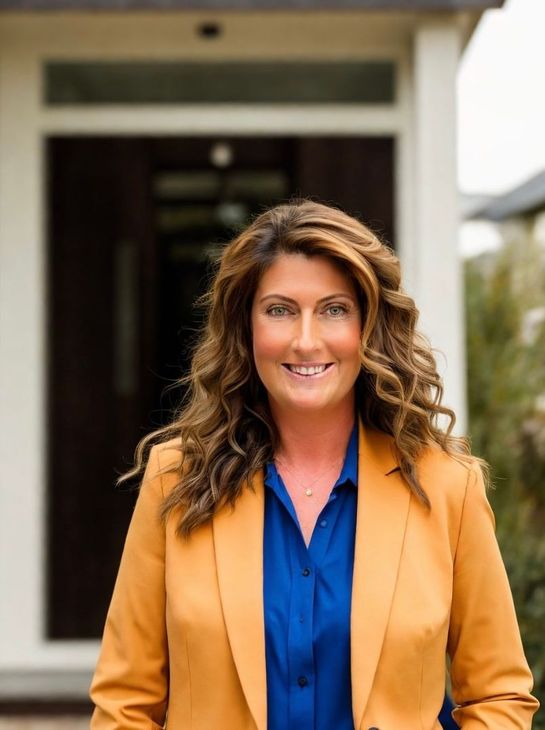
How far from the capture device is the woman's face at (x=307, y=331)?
204 centimetres

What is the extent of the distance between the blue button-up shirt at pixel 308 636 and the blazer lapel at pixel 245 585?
0.10 feet

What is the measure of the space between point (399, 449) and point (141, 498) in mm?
532

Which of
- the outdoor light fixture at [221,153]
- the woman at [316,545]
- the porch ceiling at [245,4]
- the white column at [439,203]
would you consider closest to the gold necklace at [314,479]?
the woman at [316,545]

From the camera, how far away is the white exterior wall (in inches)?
204

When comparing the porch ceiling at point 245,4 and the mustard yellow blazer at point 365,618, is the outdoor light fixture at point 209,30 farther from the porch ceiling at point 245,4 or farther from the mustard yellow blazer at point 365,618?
the mustard yellow blazer at point 365,618

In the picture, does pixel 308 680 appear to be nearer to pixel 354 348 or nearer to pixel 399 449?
pixel 399 449

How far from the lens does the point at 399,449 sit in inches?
83.1

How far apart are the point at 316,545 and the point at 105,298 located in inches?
144

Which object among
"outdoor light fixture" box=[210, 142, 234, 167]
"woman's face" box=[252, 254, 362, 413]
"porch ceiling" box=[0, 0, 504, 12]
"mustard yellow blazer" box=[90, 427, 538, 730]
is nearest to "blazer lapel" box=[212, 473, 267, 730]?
"mustard yellow blazer" box=[90, 427, 538, 730]

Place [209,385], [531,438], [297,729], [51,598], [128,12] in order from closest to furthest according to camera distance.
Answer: [297,729] < [209,385] < [128,12] < [51,598] < [531,438]

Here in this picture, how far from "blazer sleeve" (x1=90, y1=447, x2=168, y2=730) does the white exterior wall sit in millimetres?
3150

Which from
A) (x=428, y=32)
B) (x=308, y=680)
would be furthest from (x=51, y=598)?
(x=308, y=680)

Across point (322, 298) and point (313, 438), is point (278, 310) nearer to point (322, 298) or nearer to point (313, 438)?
point (322, 298)

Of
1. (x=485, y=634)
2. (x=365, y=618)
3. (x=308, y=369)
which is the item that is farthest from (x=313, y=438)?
(x=485, y=634)
